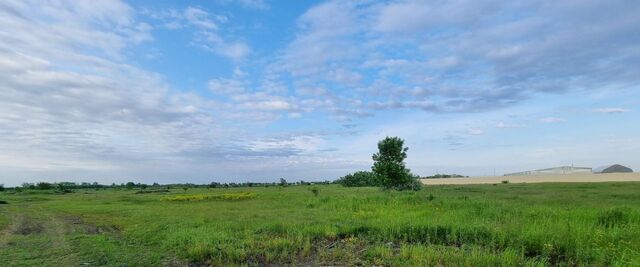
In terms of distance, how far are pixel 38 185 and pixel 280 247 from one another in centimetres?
10827

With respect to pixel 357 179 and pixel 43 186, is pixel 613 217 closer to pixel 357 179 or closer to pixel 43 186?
pixel 357 179

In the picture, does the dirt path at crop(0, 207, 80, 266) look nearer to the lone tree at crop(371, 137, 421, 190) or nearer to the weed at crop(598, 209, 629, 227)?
the weed at crop(598, 209, 629, 227)

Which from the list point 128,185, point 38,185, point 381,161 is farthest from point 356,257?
point 128,185

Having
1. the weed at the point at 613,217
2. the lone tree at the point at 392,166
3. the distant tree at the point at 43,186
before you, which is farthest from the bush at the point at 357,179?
the weed at the point at 613,217

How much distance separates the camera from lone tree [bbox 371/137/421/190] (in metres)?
48.4

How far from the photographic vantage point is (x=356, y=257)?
30.6 feet

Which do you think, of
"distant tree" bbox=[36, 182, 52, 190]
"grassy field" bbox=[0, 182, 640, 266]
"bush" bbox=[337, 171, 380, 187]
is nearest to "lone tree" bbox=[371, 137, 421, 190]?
"grassy field" bbox=[0, 182, 640, 266]

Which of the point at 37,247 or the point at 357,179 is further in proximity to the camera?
the point at 357,179

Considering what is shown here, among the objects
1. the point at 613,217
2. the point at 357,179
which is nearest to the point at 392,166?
the point at 613,217

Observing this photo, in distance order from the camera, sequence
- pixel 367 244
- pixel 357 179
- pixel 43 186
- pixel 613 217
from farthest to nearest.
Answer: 1. pixel 357 179
2. pixel 43 186
3. pixel 613 217
4. pixel 367 244

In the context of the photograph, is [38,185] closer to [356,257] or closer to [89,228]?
[89,228]

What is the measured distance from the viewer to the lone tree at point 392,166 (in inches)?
1905

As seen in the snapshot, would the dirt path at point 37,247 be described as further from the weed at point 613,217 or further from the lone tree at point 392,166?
the lone tree at point 392,166

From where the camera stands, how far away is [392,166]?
4838cm
